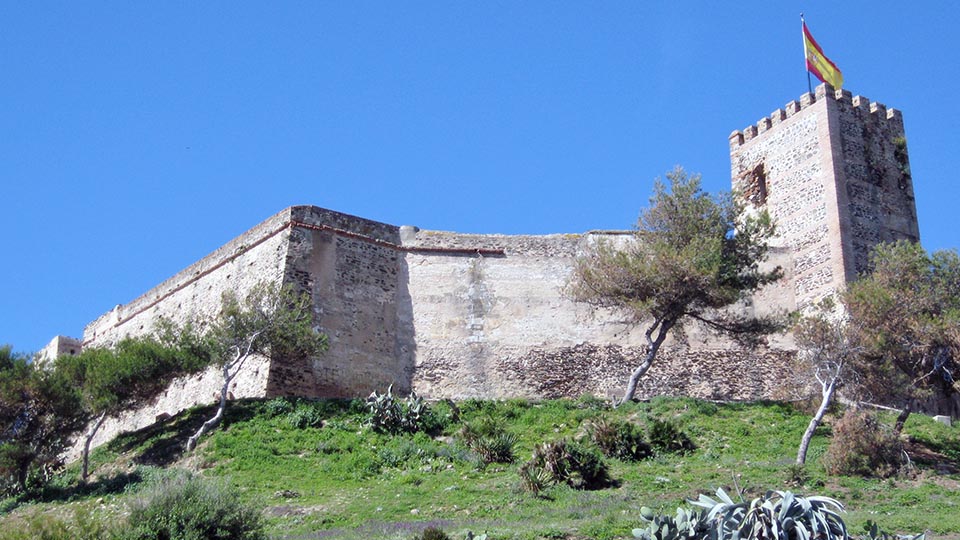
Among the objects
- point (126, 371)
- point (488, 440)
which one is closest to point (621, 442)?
point (488, 440)

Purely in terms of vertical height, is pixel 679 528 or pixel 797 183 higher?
pixel 797 183

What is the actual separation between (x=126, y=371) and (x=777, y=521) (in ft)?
45.9

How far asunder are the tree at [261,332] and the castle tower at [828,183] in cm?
1197

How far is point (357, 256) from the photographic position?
92.7 feet

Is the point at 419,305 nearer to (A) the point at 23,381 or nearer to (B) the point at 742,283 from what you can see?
(B) the point at 742,283

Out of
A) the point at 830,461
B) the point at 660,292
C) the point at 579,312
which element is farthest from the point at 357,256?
the point at 830,461

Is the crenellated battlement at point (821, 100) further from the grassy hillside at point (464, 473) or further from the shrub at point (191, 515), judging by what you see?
the shrub at point (191, 515)

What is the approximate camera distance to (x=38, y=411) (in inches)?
889

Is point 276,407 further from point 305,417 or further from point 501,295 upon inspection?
point 501,295

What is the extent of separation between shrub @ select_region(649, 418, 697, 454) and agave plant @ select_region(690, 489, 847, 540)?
6.84 m

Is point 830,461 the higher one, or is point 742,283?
point 742,283

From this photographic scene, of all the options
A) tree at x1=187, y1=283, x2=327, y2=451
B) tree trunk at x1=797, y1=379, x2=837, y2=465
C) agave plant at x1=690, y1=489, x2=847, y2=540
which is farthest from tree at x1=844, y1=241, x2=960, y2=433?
tree at x1=187, y1=283, x2=327, y2=451

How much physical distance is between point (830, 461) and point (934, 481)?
1.63m

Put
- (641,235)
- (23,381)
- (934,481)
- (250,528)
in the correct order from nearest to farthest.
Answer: (250,528)
(934,481)
(23,381)
(641,235)
